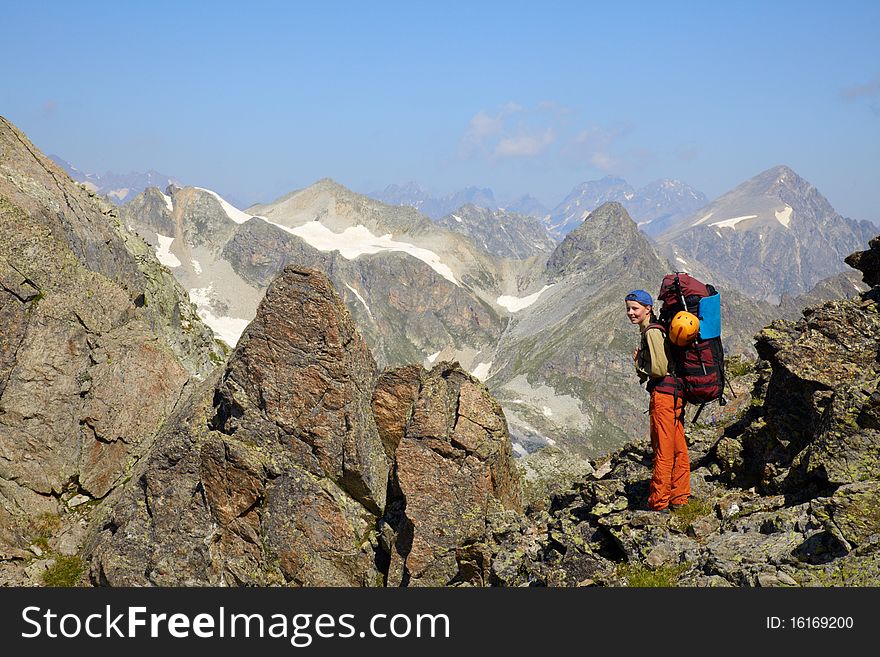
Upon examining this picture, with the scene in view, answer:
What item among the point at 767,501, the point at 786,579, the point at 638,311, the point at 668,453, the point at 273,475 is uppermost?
the point at 638,311

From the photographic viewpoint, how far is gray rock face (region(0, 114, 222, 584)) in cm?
2500

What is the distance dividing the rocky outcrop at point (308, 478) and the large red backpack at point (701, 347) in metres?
8.54

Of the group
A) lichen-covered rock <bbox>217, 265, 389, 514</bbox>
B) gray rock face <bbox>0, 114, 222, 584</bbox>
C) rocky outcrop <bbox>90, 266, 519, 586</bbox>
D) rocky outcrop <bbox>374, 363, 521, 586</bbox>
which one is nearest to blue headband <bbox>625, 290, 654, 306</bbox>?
rocky outcrop <bbox>374, 363, 521, 586</bbox>

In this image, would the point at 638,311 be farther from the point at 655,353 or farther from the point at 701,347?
the point at 701,347

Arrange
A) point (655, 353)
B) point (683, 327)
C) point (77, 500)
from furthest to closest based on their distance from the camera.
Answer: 1. point (77, 500)
2. point (655, 353)
3. point (683, 327)

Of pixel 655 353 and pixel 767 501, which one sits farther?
pixel 767 501

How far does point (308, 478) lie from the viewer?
885 inches

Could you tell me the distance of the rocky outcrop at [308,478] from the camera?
21.4m

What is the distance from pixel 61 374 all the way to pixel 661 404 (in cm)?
2376

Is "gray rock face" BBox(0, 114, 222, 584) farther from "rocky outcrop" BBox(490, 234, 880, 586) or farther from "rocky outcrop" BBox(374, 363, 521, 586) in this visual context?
"rocky outcrop" BBox(490, 234, 880, 586)

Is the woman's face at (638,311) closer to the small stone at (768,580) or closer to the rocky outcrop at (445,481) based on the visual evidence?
the small stone at (768,580)

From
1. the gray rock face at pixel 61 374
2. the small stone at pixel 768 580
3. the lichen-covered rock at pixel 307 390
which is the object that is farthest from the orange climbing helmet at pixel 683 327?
the gray rock face at pixel 61 374

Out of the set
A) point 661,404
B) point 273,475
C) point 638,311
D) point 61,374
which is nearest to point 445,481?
point 273,475

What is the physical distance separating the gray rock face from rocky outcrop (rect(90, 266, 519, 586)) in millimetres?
4068
